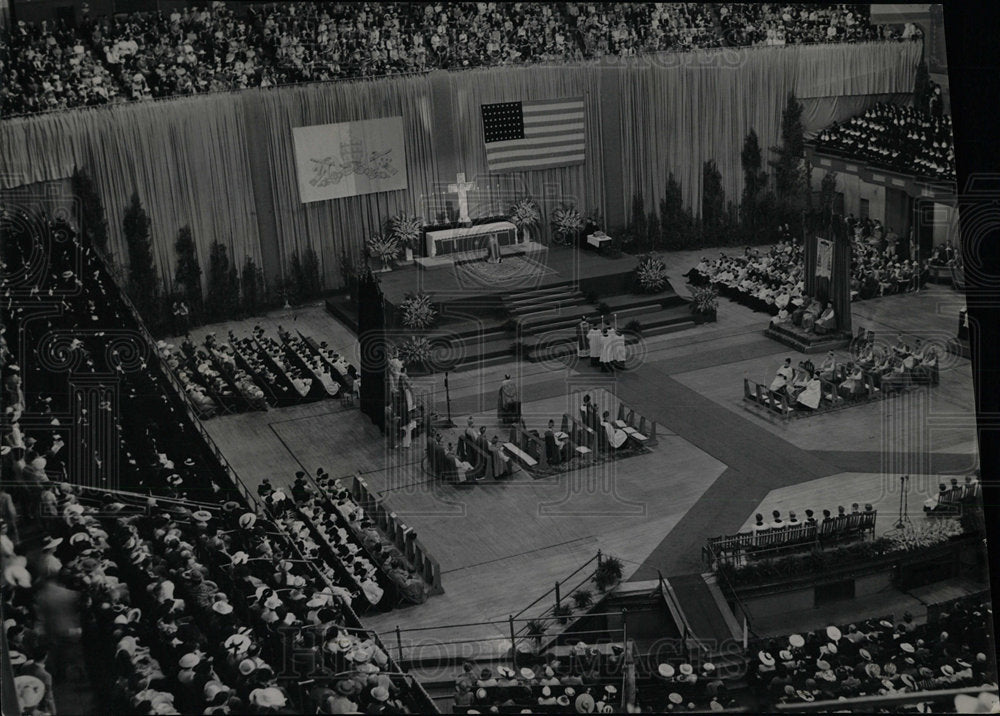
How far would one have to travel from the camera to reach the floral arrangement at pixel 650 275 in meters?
22.9

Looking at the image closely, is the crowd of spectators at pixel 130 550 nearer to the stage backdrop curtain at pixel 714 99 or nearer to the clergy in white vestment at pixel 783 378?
the clergy in white vestment at pixel 783 378

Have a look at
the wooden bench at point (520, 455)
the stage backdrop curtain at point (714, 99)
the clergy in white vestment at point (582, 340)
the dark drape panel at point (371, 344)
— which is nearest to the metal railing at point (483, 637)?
the wooden bench at point (520, 455)

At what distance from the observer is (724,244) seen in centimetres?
2373

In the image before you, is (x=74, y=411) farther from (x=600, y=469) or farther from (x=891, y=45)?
(x=891, y=45)

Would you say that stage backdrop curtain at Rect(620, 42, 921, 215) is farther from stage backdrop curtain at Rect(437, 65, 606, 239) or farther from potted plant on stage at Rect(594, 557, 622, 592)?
potted plant on stage at Rect(594, 557, 622, 592)

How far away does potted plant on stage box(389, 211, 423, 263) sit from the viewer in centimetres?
2211

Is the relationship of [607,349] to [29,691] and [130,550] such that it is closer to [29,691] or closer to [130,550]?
[130,550]

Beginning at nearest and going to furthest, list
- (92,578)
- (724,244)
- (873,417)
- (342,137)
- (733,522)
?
1. (92,578)
2. (733,522)
3. (873,417)
4. (342,137)
5. (724,244)

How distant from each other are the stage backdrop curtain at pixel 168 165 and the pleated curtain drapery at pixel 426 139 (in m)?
0.02

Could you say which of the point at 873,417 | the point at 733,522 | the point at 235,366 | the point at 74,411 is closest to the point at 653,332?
the point at 873,417

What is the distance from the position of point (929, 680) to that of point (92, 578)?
10499 mm

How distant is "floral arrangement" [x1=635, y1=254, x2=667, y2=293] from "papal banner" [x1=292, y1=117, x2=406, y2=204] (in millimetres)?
4719

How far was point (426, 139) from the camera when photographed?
2214 centimetres

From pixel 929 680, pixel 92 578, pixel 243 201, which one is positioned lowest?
pixel 929 680
